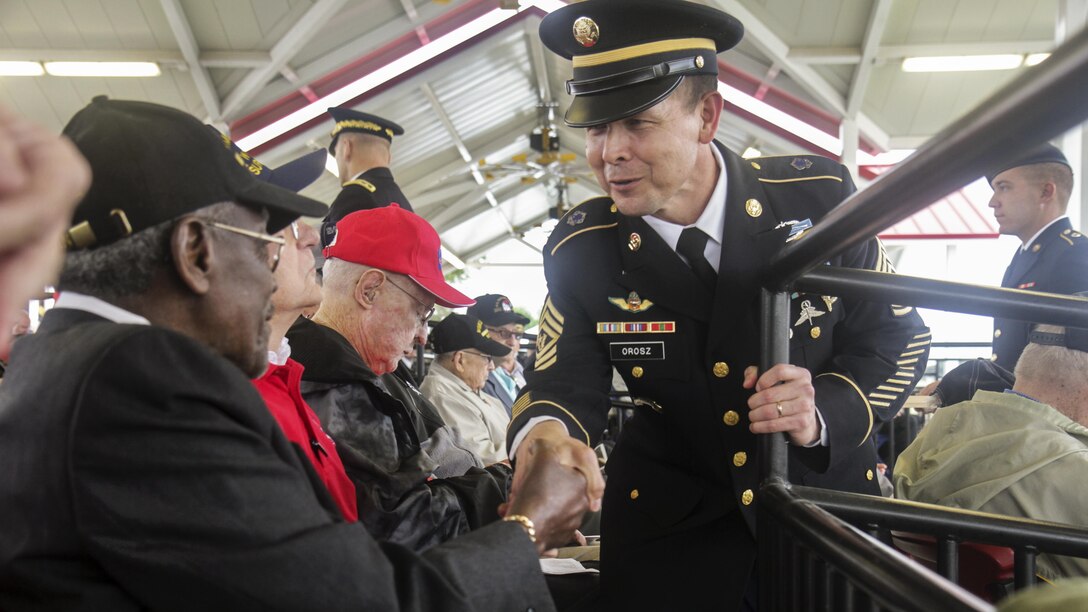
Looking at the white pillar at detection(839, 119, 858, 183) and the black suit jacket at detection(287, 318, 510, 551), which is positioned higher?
the white pillar at detection(839, 119, 858, 183)

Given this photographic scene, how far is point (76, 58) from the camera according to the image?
890 centimetres

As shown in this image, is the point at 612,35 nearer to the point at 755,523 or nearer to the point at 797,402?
the point at 797,402

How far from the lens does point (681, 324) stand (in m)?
1.70

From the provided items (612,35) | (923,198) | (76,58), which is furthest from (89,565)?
(76,58)

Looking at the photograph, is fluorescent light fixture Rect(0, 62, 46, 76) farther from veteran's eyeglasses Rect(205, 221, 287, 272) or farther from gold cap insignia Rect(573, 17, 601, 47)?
veteran's eyeglasses Rect(205, 221, 287, 272)

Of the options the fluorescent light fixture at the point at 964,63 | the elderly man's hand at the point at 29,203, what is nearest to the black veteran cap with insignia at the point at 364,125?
the elderly man's hand at the point at 29,203

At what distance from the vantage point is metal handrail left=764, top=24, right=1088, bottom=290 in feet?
1.76

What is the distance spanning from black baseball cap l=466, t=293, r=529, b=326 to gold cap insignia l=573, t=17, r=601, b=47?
4.13 metres

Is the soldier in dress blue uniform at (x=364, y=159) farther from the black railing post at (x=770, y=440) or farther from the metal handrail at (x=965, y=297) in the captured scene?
the metal handrail at (x=965, y=297)

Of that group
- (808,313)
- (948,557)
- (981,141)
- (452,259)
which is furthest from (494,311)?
(452,259)

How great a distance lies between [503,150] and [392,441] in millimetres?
16757

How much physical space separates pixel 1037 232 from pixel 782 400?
2.63m

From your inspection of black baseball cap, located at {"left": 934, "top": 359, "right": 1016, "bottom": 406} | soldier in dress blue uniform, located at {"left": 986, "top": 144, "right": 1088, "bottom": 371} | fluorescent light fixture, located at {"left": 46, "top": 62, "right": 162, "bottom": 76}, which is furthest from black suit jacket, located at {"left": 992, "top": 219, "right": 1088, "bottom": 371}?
fluorescent light fixture, located at {"left": 46, "top": 62, "right": 162, "bottom": 76}

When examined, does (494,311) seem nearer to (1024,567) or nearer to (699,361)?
(699,361)
